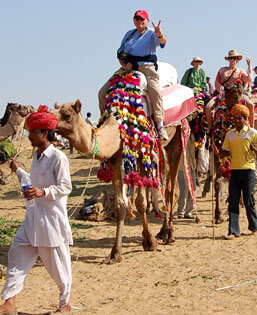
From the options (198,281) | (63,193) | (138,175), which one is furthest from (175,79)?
(63,193)

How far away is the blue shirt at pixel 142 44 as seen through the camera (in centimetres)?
828

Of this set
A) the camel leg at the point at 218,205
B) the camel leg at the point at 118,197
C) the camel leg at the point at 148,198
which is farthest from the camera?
the camel leg at the point at 148,198

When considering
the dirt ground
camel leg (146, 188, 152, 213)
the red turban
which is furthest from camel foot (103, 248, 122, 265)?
camel leg (146, 188, 152, 213)

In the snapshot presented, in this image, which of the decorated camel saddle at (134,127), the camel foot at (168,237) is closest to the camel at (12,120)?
the decorated camel saddle at (134,127)

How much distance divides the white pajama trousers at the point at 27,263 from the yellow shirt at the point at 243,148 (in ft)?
14.0

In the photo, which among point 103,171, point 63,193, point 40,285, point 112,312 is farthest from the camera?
point 103,171

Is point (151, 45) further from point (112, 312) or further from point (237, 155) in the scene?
point (112, 312)

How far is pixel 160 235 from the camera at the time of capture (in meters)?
9.29

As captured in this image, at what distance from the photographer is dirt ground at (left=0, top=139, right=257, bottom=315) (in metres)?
5.64

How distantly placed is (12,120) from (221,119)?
4.57 meters

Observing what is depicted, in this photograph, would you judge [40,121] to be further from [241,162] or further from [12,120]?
[12,120]

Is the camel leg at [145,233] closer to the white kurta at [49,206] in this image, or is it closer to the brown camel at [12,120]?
the white kurta at [49,206]

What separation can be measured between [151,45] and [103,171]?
7.20 feet

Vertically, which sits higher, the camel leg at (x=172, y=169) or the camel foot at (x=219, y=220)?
the camel leg at (x=172, y=169)
